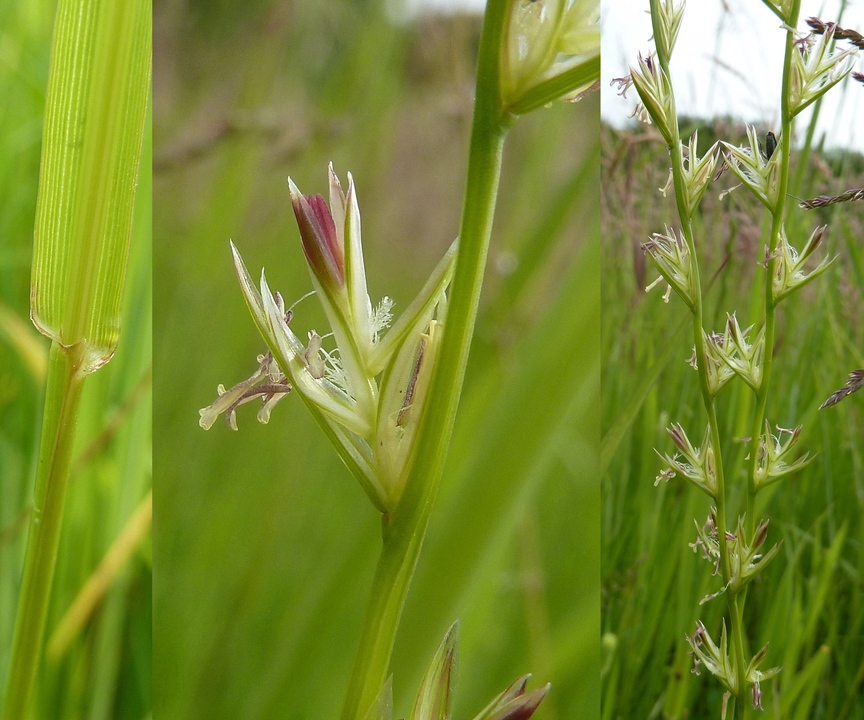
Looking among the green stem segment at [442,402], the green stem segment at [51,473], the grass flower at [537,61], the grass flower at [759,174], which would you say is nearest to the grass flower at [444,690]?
the green stem segment at [442,402]

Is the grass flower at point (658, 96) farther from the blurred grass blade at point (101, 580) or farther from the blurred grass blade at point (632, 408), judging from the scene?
the blurred grass blade at point (101, 580)

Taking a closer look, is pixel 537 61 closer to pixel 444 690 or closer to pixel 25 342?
pixel 444 690

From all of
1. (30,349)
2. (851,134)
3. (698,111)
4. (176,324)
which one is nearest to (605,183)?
(698,111)

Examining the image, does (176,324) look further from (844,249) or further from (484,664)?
(844,249)

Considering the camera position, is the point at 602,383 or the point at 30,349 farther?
the point at 602,383

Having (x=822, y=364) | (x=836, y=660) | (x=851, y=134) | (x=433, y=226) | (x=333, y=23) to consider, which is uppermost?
(x=333, y=23)

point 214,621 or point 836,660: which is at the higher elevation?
point 214,621

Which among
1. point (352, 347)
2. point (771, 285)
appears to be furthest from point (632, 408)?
point (352, 347)
